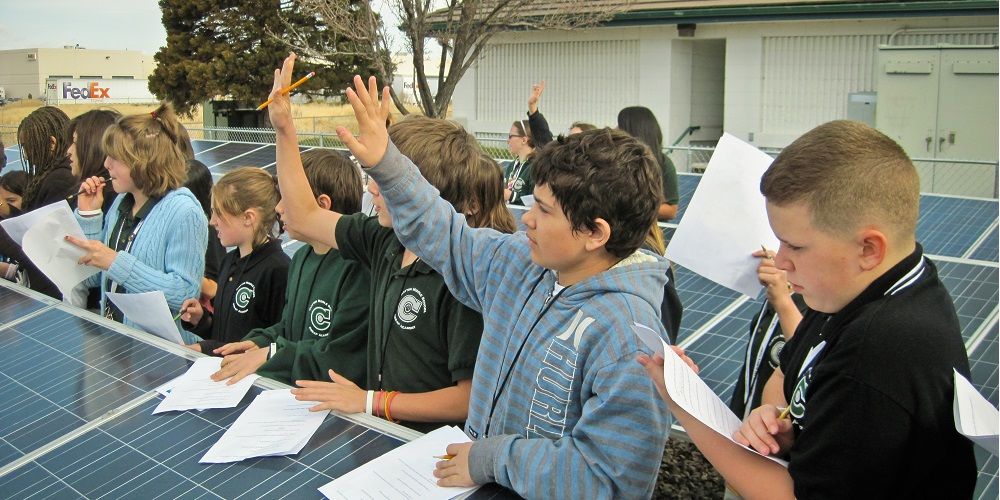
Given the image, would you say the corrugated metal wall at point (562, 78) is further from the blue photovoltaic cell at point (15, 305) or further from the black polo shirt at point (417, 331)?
the black polo shirt at point (417, 331)

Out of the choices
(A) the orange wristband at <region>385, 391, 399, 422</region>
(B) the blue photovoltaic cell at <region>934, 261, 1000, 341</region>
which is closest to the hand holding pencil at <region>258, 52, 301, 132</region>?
(A) the orange wristband at <region>385, 391, 399, 422</region>

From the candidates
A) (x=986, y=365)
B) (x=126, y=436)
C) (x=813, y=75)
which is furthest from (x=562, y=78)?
(x=126, y=436)

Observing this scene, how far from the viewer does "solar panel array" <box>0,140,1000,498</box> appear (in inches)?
89.7

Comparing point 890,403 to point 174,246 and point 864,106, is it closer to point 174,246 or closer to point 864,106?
point 174,246

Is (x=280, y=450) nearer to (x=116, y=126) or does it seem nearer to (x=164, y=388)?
(x=164, y=388)

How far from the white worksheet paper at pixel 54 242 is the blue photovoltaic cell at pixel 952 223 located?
4.58 metres

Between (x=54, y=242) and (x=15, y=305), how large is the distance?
33 centimetres

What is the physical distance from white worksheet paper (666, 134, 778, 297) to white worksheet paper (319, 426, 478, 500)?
1134 millimetres

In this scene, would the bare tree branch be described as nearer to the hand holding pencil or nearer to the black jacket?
the black jacket

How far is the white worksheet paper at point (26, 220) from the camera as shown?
4.15 meters

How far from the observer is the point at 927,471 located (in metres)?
1.66

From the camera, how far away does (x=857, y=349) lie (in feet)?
5.49

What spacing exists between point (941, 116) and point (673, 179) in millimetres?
9251

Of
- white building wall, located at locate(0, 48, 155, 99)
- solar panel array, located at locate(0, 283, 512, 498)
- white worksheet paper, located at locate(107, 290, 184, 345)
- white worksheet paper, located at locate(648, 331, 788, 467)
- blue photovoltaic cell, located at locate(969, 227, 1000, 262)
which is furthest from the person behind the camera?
white building wall, located at locate(0, 48, 155, 99)
